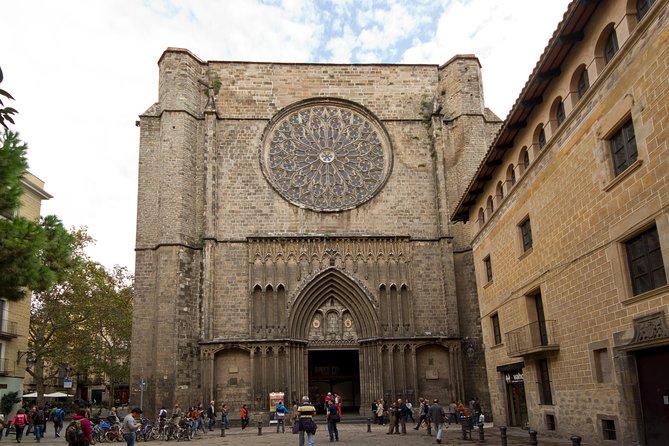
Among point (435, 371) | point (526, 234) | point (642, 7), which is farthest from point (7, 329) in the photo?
point (642, 7)

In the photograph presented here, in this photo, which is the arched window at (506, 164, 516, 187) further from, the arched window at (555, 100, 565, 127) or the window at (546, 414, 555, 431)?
the window at (546, 414, 555, 431)

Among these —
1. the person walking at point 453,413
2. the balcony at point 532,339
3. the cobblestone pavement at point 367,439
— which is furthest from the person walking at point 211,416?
the balcony at point 532,339

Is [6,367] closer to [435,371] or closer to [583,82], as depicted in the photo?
[435,371]

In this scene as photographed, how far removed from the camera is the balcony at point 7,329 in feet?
90.3

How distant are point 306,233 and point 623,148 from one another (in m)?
18.0

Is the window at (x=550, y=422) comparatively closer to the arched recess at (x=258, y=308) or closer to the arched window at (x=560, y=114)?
the arched window at (x=560, y=114)

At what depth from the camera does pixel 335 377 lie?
2997cm

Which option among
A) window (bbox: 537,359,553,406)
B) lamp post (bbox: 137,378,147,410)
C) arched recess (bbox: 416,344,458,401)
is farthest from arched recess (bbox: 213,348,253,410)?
window (bbox: 537,359,553,406)

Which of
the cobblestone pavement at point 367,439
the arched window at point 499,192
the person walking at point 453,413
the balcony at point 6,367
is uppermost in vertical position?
the arched window at point 499,192

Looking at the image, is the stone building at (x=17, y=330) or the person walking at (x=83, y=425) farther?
the stone building at (x=17, y=330)

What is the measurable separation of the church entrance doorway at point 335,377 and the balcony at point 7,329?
1359 cm

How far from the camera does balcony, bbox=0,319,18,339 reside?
27527mm

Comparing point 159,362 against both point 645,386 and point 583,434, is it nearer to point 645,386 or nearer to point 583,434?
point 583,434

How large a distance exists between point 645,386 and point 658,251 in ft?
8.34
